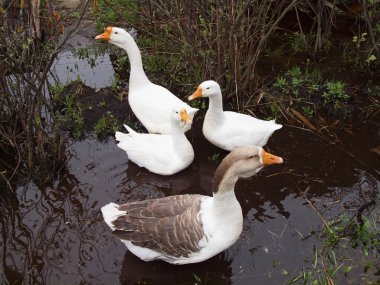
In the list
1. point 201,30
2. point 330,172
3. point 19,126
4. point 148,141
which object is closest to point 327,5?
point 201,30

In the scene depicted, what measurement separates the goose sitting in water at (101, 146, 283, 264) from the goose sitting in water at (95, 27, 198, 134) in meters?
1.29

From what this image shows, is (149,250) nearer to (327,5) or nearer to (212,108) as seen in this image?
(212,108)

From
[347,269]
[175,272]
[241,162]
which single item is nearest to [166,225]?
[175,272]

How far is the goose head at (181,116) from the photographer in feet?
14.2

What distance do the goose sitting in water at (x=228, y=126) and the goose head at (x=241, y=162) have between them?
1.33m

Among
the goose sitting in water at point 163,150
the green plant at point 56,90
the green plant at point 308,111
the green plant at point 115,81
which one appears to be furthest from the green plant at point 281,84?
the green plant at point 56,90

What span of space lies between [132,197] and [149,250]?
899 mm

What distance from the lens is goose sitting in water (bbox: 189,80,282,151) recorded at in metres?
4.62

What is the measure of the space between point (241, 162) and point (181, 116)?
4.14 ft

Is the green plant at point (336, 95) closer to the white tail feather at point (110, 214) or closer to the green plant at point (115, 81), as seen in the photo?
the green plant at point (115, 81)

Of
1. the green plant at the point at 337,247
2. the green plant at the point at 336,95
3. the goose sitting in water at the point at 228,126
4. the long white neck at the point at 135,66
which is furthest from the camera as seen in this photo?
the green plant at the point at 336,95

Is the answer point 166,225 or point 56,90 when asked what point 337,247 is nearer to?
point 166,225

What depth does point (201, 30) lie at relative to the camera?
5.67 metres

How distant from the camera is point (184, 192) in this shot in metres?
4.54
